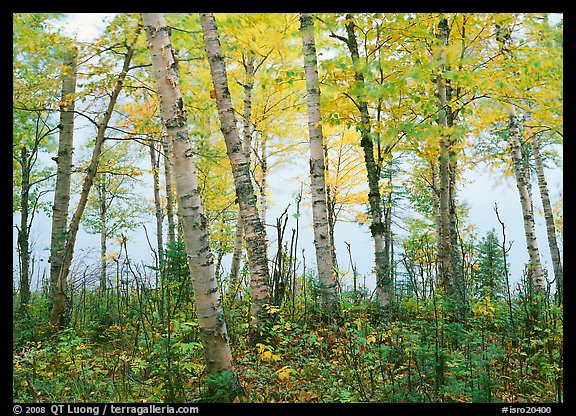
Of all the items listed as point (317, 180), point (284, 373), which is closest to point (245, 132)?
point (317, 180)

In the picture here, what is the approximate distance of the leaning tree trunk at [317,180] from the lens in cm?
570

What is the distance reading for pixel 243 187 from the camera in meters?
4.89

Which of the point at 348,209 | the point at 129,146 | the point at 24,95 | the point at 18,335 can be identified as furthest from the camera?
the point at 129,146

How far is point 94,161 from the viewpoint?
5914 mm

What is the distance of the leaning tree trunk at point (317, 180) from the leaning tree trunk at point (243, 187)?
1028mm

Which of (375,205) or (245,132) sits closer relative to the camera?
(375,205)

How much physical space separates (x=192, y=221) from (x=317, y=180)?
2.63 meters

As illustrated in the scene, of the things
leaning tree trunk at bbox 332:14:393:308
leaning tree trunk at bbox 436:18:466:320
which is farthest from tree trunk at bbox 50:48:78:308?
leaning tree trunk at bbox 436:18:466:320

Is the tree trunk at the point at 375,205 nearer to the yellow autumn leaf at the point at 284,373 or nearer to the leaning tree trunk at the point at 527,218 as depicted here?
the yellow autumn leaf at the point at 284,373

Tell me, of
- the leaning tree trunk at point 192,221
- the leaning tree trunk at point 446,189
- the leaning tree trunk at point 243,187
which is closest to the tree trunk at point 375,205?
the leaning tree trunk at point 446,189

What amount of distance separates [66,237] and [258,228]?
2988 mm

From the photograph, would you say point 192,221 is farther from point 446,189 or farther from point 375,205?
point 446,189

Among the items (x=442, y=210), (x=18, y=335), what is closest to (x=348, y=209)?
(x=442, y=210)
